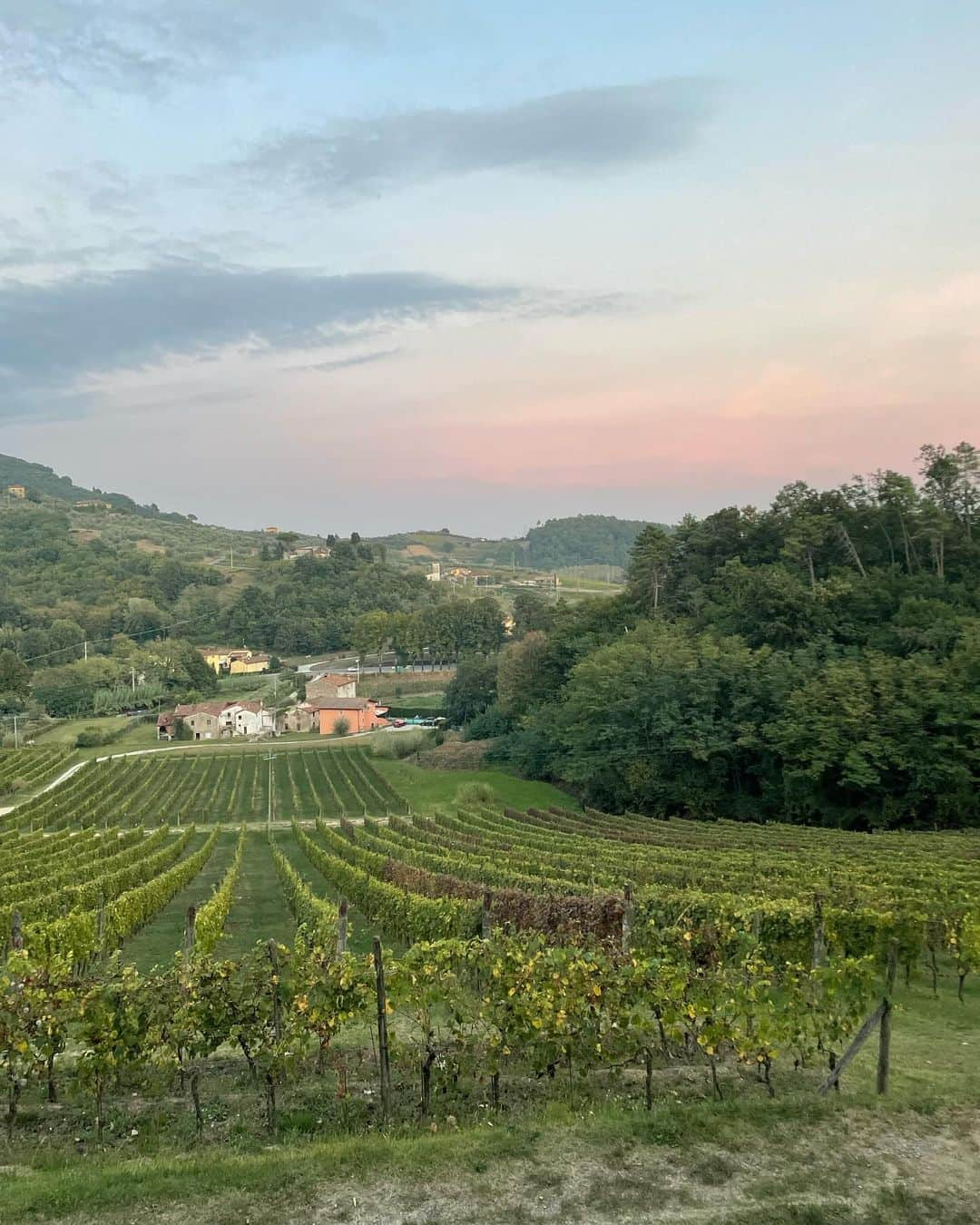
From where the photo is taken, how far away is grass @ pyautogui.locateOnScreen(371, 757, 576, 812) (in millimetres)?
59438

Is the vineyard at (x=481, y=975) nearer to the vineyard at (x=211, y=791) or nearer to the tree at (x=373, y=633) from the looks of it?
the vineyard at (x=211, y=791)

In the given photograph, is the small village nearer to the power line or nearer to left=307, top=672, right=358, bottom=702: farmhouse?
left=307, top=672, right=358, bottom=702: farmhouse

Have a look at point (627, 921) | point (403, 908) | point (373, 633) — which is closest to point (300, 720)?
point (373, 633)

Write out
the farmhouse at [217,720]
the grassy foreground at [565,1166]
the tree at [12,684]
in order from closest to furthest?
the grassy foreground at [565,1166] < the farmhouse at [217,720] < the tree at [12,684]

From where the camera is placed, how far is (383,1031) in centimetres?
898

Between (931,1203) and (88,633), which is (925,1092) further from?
(88,633)

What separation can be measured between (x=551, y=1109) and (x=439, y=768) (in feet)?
213

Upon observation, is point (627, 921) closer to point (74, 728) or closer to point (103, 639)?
point (74, 728)

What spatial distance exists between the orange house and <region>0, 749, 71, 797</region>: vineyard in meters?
29.8

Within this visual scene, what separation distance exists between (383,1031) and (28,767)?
75516mm

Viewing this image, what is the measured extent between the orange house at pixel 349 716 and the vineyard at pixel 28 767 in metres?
29.8

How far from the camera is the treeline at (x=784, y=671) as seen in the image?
44.9 metres

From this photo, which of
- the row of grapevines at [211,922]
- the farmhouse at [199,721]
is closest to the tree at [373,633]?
the farmhouse at [199,721]

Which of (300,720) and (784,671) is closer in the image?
(784,671)
